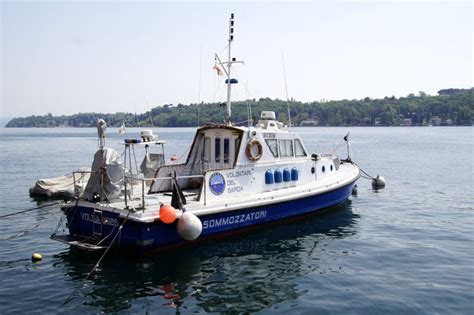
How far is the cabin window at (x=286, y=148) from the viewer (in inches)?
569

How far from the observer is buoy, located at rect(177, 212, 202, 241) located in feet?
33.2

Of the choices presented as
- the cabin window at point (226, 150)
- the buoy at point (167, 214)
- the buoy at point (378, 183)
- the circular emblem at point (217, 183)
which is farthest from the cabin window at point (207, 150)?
the buoy at point (378, 183)

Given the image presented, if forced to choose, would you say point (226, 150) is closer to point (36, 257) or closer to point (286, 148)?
point (286, 148)

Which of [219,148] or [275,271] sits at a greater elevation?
[219,148]

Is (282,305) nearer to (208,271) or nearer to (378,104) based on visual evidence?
(208,271)

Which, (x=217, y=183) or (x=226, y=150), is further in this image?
(x=226, y=150)

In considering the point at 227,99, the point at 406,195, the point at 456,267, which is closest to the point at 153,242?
the point at 227,99

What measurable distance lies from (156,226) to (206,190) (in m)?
1.78

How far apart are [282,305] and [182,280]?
2.34m

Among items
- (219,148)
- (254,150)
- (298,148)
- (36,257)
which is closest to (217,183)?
(254,150)

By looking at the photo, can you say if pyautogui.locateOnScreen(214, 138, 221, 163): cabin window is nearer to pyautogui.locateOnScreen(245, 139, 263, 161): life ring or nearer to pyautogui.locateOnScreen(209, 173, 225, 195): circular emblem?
pyautogui.locateOnScreen(245, 139, 263, 161): life ring

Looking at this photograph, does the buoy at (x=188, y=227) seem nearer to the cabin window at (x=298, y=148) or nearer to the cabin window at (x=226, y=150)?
the cabin window at (x=226, y=150)

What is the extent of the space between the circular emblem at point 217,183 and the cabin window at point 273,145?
2442 millimetres

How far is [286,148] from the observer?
14641 millimetres
